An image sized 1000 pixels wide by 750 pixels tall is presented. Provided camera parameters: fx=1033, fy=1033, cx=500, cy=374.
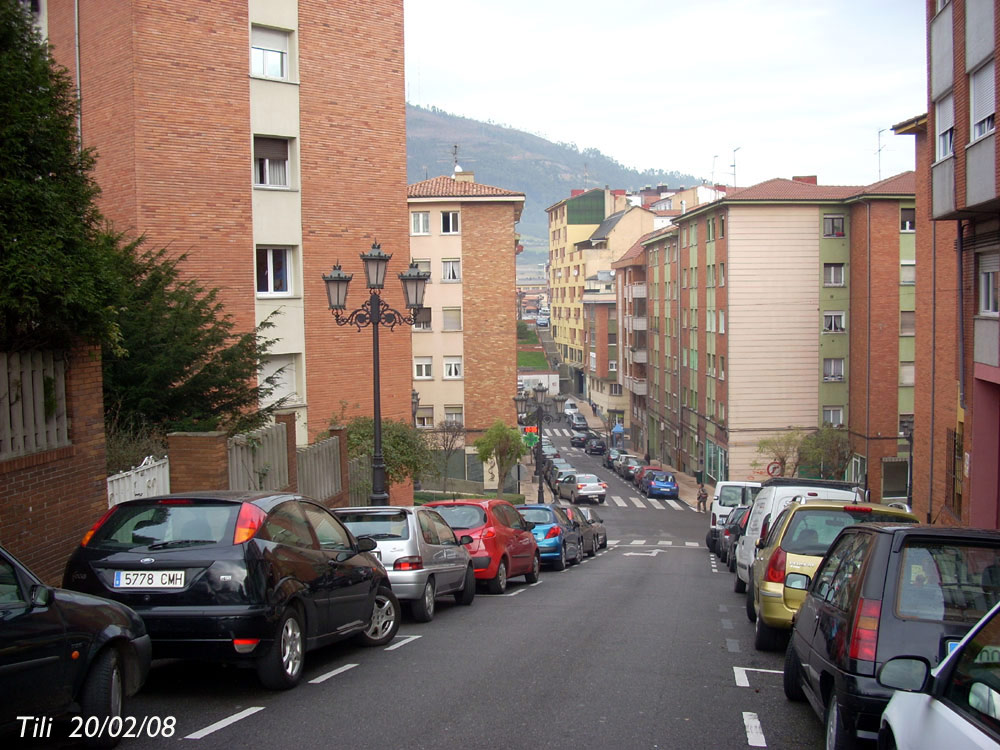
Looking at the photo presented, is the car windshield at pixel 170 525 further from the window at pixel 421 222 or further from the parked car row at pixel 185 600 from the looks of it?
the window at pixel 421 222

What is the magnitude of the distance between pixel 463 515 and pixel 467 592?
7.72 ft

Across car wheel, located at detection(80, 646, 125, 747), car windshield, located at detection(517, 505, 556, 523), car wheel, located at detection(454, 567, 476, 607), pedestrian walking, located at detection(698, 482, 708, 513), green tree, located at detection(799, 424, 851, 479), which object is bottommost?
pedestrian walking, located at detection(698, 482, 708, 513)

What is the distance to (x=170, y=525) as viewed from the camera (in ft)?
25.0

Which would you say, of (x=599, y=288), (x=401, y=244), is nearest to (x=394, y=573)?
(x=401, y=244)

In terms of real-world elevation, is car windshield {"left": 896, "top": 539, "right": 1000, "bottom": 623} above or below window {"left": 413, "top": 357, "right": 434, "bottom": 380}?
above

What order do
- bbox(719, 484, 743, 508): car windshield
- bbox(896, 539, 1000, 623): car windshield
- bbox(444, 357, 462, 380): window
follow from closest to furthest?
1. bbox(896, 539, 1000, 623): car windshield
2. bbox(719, 484, 743, 508): car windshield
3. bbox(444, 357, 462, 380): window

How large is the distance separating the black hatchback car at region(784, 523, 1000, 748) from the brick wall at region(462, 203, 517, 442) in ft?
166

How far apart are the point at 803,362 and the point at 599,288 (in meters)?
49.2

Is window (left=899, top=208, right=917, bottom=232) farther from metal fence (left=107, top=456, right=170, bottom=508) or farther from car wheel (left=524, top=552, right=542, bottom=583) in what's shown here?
metal fence (left=107, top=456, right=170, bottom=508)

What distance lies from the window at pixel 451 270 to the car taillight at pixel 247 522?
1971 inches

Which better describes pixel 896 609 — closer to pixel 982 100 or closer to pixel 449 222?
pixel 982 100

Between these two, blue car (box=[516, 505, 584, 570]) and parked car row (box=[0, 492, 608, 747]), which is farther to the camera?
blue car (box=[516, 505, 584, 570])

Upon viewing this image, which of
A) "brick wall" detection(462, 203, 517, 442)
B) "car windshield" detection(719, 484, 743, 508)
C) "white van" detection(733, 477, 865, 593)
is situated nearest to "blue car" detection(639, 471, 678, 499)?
"brick wall" detection(462, 203, 517, 442)

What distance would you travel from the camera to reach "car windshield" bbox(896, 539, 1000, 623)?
18.8ft
